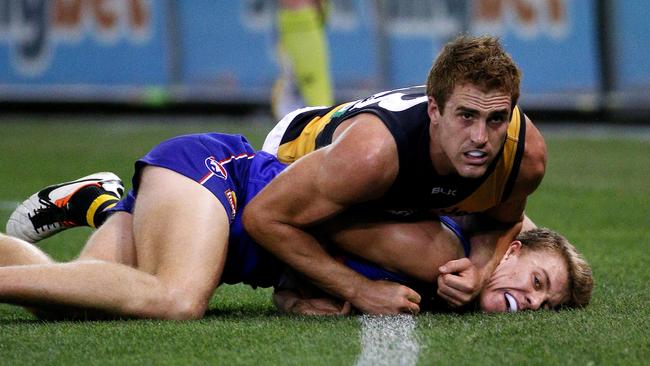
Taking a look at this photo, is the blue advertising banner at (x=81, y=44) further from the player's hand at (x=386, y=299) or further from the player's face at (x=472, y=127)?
the player's face at (x=472, y=127)

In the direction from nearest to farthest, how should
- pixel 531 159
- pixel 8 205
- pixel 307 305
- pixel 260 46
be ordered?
pixel 531 159, pixel 307 305, pixel 8 205, pixel 260 46

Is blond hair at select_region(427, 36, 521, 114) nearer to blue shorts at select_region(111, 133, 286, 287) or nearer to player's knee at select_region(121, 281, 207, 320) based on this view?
blue shorts at select_region(111, 133, 286, 287)

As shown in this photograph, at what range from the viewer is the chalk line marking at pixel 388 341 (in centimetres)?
363

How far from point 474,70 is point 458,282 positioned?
0.73m

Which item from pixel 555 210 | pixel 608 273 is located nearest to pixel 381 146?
pixel 608 273

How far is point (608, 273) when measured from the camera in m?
5.47

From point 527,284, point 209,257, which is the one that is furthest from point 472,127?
point 209,257

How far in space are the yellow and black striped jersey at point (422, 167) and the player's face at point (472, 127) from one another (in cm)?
10

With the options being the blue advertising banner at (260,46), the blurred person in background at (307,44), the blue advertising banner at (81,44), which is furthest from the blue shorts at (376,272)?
the blue advertising banner at (81,44)

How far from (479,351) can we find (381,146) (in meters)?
0.77

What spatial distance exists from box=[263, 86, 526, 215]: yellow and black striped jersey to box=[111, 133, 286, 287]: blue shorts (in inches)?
14.4

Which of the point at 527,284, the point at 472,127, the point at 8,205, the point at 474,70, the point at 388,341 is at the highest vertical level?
the point at 474,70

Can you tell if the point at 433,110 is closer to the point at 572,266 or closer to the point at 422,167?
the point at 422,167

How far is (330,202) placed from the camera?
422cm
